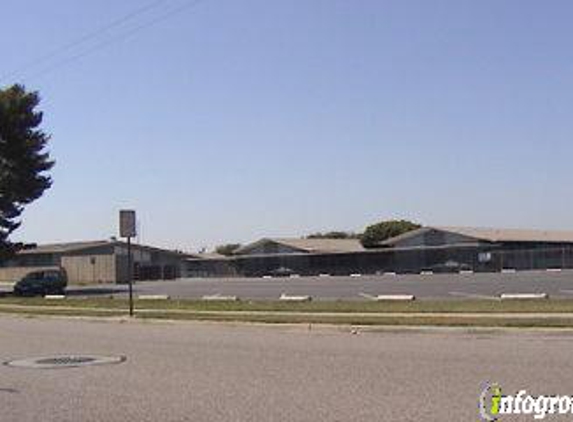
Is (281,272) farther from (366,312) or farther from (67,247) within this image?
(366,312)

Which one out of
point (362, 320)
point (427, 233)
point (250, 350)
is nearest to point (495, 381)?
point (250, 350)

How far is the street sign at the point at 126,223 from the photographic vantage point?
2992cm

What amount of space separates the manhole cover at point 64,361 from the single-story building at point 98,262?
60.0 m

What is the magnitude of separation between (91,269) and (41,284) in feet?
95.9

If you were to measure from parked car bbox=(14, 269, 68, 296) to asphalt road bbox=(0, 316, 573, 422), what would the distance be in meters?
34.3

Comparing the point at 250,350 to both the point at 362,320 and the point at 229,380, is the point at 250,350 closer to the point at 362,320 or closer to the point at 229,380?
the point at 229,380

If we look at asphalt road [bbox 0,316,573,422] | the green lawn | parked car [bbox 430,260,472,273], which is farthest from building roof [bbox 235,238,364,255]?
asphalt road [bbox 0,316,573,422]

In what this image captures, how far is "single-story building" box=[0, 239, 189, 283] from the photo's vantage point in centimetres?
8225

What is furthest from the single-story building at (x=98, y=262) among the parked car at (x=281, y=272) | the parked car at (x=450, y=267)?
the parked car at (x=450, y=267)

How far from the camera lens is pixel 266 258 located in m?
98.8

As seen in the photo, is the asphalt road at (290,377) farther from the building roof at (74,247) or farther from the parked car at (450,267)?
the building roof at (74,247)

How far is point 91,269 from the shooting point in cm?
8381

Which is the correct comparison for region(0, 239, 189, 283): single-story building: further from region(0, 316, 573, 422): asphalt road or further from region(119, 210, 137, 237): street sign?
A: region(0, 316, 573, 422): asphalt road

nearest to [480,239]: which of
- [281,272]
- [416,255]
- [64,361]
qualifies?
[416,255]
